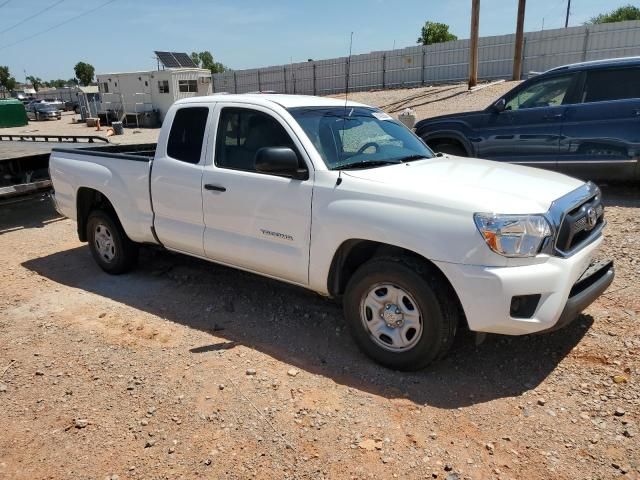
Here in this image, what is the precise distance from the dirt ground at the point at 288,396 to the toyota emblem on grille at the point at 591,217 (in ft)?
2.95

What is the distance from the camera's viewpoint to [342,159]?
3875 mm

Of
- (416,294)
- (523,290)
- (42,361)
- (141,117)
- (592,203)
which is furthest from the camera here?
(141,117)

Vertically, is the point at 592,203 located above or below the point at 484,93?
below

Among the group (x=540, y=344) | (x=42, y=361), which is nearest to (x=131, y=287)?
(x=42, y=361)

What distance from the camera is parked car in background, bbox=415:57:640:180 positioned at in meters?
6.91

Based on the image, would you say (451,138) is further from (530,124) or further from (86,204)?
(86,204)

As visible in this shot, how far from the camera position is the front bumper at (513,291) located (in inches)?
118

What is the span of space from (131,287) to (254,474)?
10.6ft

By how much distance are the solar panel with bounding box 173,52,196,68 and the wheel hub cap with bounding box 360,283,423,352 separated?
35.8m

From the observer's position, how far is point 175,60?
35875 mm

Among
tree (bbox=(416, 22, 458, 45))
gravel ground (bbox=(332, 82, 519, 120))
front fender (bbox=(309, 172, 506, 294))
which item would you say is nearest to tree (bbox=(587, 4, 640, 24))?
tree (bbox=(416, 22, 458, 45))

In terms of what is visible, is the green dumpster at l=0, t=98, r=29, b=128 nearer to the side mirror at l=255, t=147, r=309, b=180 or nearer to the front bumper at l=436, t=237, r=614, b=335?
the side mirror at l=255, t=147, r=309, b=180

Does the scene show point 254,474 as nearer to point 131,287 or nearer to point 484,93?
point 131,287

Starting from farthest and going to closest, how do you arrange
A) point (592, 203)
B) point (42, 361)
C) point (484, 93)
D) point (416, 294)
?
point (484, 93)
point (42, 361)
point (592, 203)
point (416, 294)
